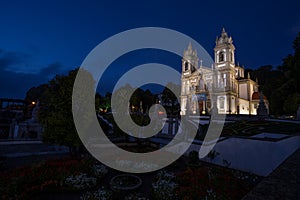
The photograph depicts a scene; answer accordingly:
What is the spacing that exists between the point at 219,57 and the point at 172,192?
199ft

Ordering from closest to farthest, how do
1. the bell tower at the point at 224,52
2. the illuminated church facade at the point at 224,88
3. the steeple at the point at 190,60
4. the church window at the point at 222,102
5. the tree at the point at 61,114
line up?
the tree at the point at 61,114, the illuminated church facade at the point at 224,88, the church window at the point at 222,102, the bell tower at the point at 224,52, the steeple at the point at 190,60

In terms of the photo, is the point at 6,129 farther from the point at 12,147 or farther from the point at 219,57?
the point at 219,57

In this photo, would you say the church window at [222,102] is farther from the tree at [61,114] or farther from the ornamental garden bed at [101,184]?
the tree at [61,114]

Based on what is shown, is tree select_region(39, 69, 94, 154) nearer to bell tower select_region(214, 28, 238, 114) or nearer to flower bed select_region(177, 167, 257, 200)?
flower bed select_region(177, 167, 257, 200)

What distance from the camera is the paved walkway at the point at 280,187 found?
11.4 ft

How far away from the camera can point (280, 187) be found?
4.00m

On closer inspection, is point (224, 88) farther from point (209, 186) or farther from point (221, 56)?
point (209, 186)

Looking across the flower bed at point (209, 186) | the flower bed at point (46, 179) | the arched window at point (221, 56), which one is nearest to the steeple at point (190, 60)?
the arched window at point (221, 56)

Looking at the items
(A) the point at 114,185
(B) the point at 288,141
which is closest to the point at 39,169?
(A) the point at 114,185

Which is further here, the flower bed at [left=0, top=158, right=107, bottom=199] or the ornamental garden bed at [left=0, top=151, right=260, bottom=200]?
the ornamental garden bed at [left=0, top=151, right=260, bottom=200]

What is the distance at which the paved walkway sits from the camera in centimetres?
348

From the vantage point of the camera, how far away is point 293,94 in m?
35.0

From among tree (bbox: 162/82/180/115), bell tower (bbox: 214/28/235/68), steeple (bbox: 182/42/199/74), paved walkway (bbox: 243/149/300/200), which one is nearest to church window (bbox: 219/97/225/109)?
bell tower (bbox: 214/28/235/68)

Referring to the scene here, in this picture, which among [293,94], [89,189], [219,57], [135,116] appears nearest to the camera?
[89,189]
